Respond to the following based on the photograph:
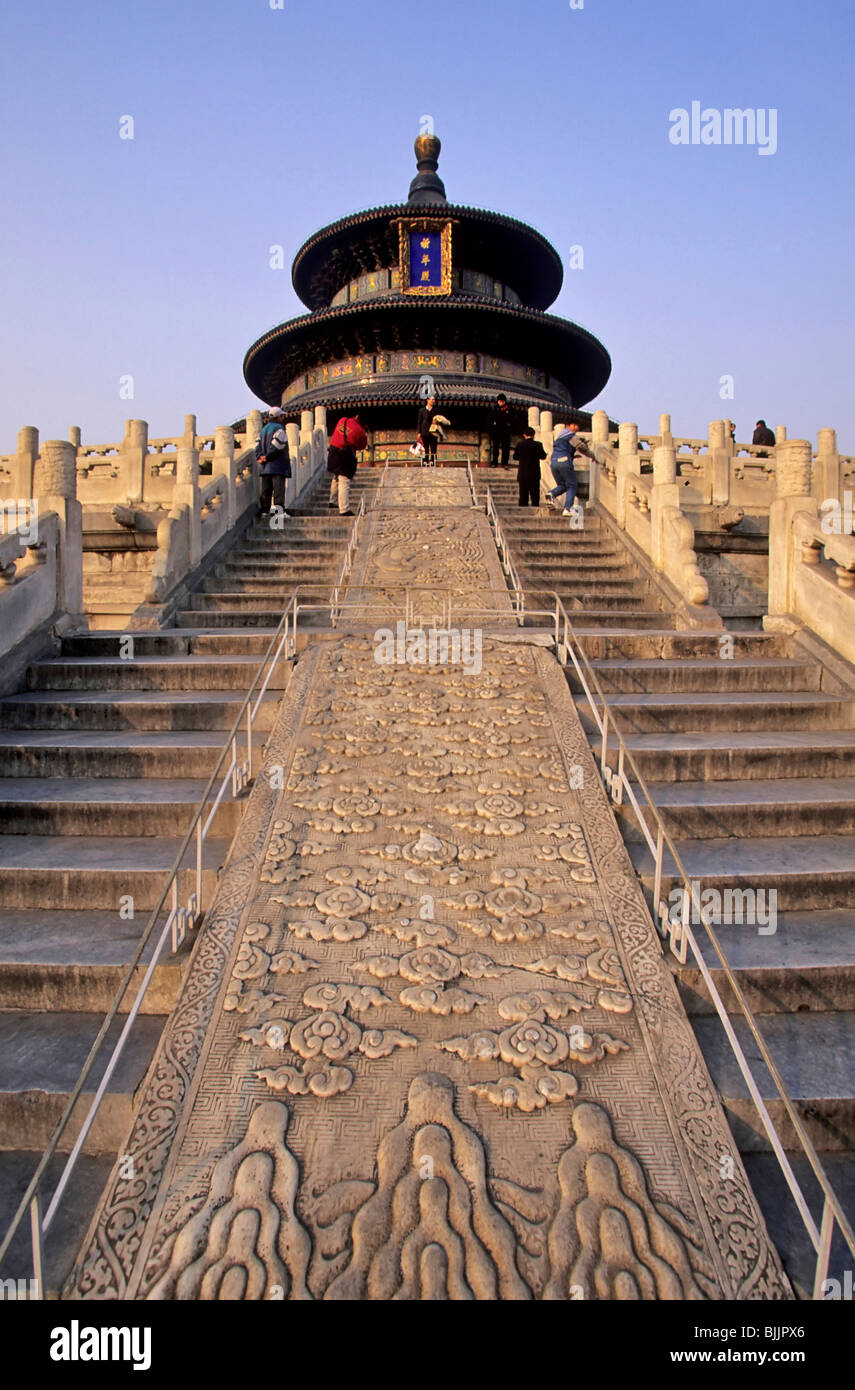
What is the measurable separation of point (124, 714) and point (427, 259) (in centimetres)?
2271

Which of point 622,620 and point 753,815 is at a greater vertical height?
Answer: point 622,620

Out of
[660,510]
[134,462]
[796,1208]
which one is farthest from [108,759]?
[134,462]

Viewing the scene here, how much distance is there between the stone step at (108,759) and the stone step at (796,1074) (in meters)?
3.76

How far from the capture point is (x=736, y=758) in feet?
18.6

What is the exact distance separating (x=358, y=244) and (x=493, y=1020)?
27432mm

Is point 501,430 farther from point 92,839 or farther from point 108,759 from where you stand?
point 92,839

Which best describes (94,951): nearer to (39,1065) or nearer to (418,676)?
(39,1065)

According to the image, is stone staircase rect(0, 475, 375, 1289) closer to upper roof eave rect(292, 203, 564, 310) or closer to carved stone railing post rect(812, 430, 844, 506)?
carved stone railing post rect(812, 430, 844, 506)

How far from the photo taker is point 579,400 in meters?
29.2

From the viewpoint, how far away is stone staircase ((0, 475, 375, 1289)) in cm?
320

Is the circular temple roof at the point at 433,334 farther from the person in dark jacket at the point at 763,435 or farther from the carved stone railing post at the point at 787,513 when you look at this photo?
the carved stone railing post at the point at 787,513

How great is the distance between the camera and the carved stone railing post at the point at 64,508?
8.02 m

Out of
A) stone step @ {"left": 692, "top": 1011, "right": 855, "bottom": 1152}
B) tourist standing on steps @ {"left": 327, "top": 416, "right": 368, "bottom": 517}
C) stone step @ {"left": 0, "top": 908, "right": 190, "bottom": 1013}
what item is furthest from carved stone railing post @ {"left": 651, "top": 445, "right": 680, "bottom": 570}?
stone step @ {"left": 0, "top": 908, "right": 190, "bottom": 1013}
